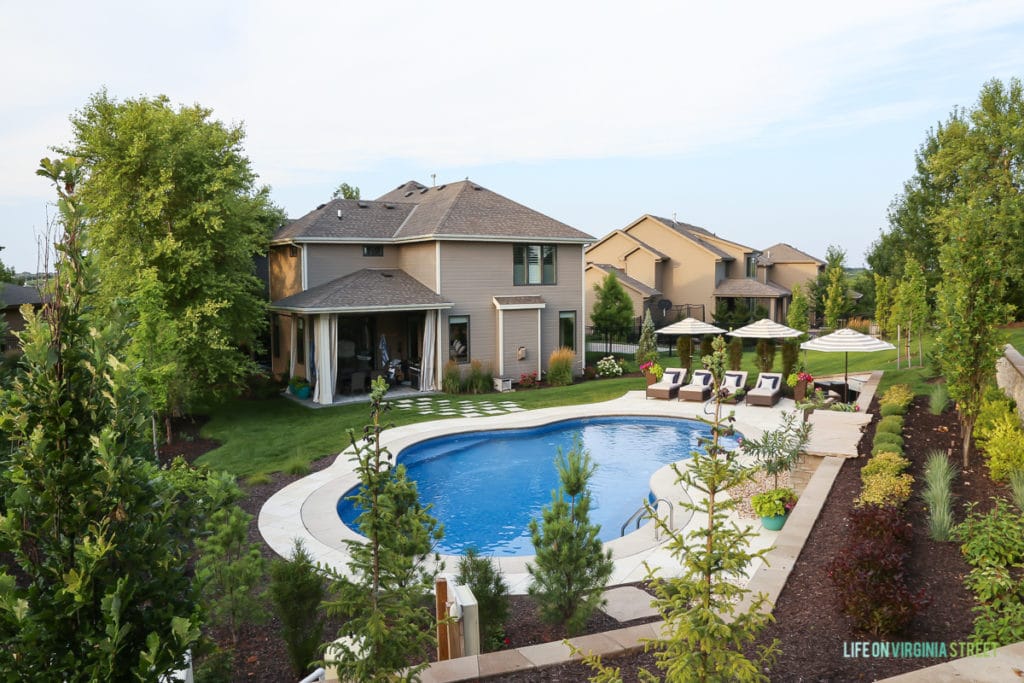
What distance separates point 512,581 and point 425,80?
616 inches

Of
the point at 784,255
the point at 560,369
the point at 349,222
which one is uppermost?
the point at 784,255

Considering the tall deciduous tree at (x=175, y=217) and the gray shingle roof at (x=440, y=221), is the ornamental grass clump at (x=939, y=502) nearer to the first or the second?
the tall deciduous tree at (x=175, y=217)

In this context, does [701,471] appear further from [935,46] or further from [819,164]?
[819,164]

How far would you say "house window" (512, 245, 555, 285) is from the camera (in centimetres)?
2377

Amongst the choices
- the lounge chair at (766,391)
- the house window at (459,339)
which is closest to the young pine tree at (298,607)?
the lounge chair at (766,391)

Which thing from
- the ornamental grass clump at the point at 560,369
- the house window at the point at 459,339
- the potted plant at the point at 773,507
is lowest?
the potted plant at the point at 773,507

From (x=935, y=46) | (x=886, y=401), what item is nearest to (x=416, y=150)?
(x=935, y=46)

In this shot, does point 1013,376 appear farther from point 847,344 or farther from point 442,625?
point 442,625

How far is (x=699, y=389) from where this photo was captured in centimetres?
1988

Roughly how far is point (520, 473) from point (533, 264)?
11.7 metres

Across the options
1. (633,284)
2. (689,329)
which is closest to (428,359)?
(689,329)

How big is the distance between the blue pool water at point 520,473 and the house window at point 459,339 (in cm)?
619

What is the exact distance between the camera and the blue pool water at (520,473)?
36.3 feet

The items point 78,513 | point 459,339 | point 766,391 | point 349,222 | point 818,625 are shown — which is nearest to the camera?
point 78,513
